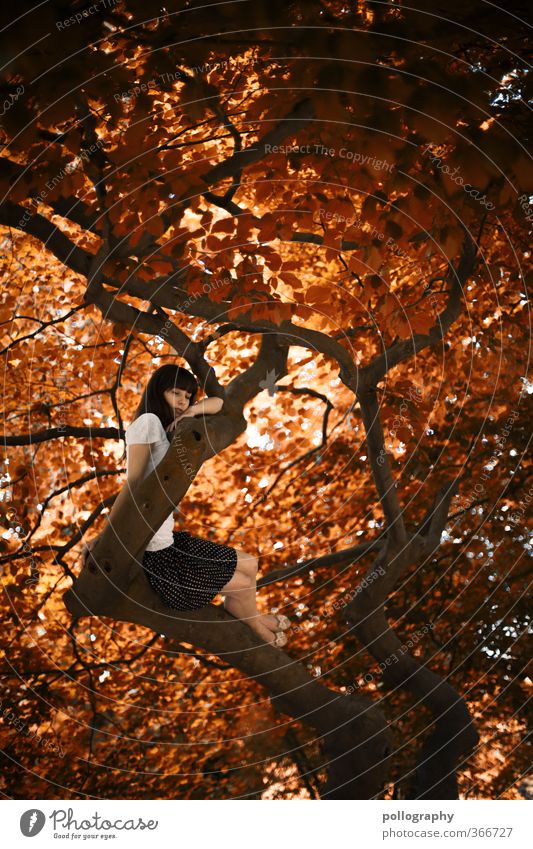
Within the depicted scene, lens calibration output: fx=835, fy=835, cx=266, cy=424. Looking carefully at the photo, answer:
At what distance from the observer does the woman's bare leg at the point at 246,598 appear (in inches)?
143

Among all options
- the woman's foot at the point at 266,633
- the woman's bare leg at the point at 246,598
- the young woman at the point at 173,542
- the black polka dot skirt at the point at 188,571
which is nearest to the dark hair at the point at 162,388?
the young woman at the point at 173,542

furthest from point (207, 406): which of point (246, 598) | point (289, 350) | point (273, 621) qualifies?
point (289, 350)

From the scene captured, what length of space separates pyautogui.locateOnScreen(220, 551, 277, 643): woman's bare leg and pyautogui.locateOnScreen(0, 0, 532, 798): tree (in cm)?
7

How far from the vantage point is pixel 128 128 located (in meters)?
3.54

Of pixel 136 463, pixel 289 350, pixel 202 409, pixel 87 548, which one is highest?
pixel 289 350

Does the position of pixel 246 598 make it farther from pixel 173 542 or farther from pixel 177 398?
pixel 177 398

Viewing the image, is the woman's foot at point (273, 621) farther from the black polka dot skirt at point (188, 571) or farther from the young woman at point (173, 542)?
the black polka dot skirt at point (188, 571)

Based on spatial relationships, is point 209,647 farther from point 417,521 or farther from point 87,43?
point 87,43

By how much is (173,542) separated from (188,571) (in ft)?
0.47

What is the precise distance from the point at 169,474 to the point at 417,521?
6.26 ft

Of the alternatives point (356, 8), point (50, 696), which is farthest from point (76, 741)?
point (356, 8)

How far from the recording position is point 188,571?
Answer: 354 centimetres

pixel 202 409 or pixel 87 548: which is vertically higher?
pixel 202 409

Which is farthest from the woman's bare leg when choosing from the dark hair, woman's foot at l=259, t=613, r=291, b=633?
the dark hair
